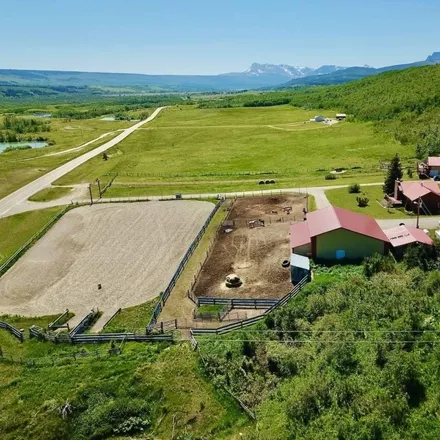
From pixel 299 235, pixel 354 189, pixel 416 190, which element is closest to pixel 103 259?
pixel 299 235

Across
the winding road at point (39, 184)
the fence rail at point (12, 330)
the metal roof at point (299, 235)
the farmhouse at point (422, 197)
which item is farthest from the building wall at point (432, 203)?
the winding road at point (39, 184)

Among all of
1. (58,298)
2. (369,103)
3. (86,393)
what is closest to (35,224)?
(58,298)

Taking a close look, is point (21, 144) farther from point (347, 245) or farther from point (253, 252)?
point (347, 245)

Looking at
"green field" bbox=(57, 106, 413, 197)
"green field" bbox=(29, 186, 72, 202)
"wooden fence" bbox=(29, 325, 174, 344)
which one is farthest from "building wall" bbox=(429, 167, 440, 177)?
"green field" bbox=(29, 186, 72, 202)

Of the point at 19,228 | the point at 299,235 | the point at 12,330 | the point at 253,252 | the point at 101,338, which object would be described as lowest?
the point at 19,228

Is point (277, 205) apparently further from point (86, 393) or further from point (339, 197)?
point (86, 393)

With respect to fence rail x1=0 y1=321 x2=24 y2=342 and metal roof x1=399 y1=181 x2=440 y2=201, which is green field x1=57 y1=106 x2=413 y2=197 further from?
fence rail x1=0 y1=321 x2=24 y2=342

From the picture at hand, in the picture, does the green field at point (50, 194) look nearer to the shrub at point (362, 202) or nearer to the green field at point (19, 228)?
the green field at point (19, 228)
